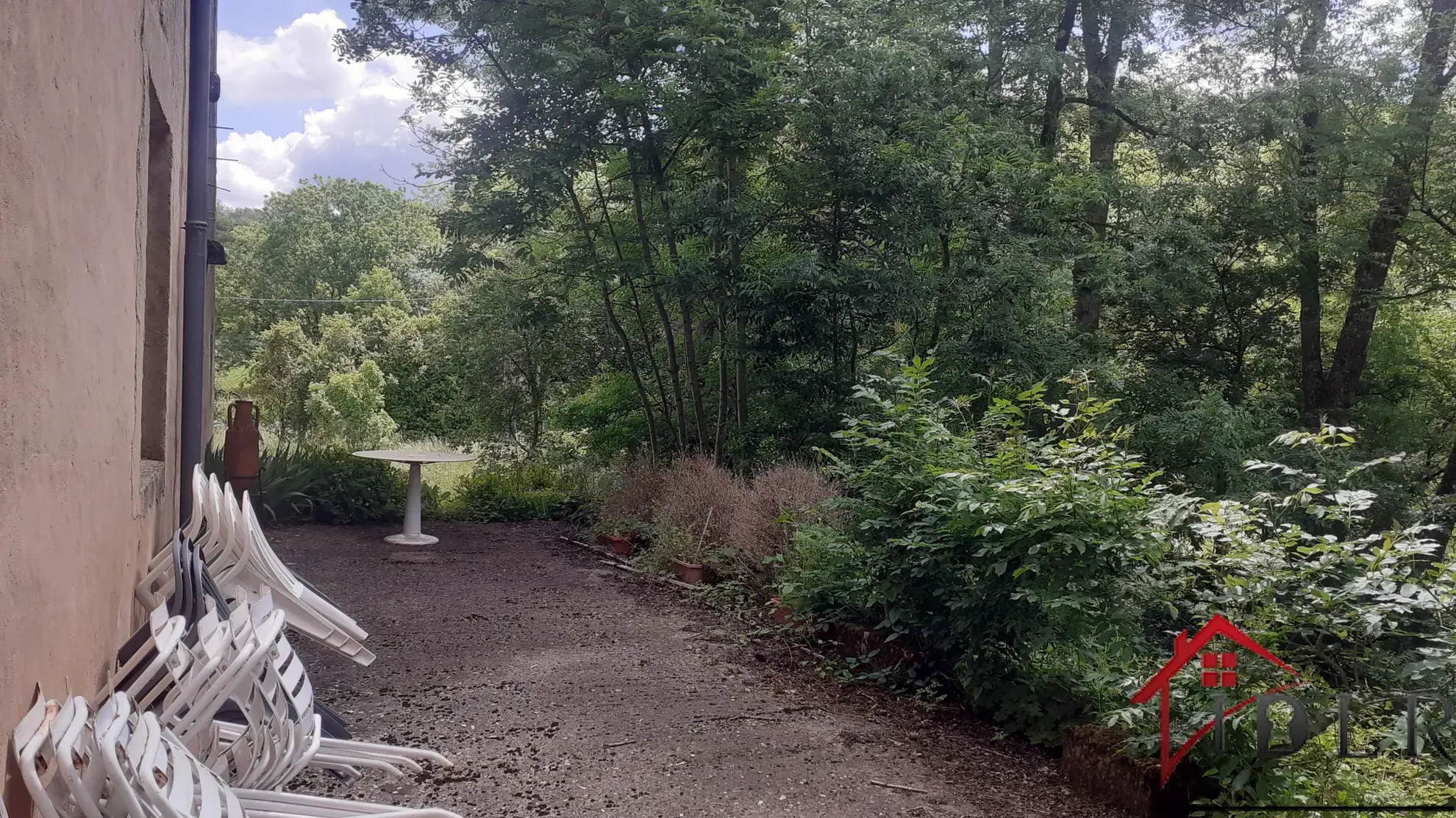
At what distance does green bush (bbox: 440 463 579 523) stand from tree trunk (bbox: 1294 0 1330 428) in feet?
28.5

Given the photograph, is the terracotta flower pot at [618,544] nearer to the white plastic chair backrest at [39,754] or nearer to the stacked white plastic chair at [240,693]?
the stacked white plastic chair at [240,693]

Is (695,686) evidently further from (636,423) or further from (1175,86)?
(1175,86)

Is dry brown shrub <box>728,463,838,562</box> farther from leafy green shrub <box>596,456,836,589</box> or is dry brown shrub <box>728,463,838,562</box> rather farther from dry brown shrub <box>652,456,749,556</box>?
dry brown shrub <box>652,456,749,556</box>

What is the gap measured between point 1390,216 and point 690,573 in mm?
9043

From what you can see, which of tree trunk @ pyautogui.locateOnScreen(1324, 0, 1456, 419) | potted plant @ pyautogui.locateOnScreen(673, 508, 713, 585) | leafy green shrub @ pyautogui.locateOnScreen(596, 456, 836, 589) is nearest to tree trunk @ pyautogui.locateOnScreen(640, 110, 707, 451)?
leafy green shrub @ pyautogui.locateOnScreen(596, 456, 836, 589)

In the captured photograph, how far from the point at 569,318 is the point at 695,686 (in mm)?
7699

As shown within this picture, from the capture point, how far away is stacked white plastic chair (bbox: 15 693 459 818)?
1537mm

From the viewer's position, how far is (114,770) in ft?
4.99

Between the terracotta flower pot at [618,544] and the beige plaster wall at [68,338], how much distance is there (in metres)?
5.46

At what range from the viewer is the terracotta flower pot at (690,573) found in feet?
23.8

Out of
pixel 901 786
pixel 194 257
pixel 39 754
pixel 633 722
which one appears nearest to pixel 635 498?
pixel 633 722

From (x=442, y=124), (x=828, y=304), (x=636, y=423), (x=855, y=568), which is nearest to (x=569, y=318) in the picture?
(x=636, y=423)

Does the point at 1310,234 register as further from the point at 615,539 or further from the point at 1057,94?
the point at 615,539

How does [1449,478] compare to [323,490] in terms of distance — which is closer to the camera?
[323,490]
